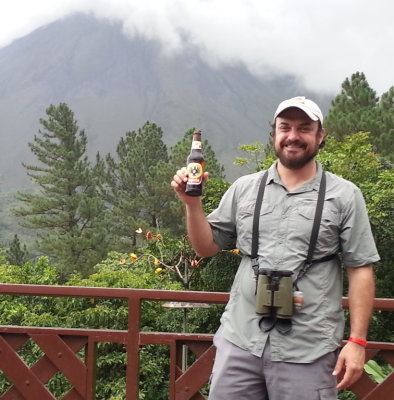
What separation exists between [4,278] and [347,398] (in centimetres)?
861

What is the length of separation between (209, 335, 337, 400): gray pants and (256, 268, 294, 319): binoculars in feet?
0.43

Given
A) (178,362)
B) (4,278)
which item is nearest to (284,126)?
(178,362)

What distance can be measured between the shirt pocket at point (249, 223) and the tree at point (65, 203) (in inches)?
1022

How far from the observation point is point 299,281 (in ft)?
5.73

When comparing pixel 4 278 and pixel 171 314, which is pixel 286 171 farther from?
pixel 4 278

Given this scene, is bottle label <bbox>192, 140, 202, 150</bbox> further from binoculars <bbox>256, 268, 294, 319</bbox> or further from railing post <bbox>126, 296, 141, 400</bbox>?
railing post <bbox>126, 296, 141, 400</bbox>

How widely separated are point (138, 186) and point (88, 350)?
3112 cm

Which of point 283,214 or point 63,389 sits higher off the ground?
point 283,214

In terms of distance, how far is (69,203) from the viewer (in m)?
29.0

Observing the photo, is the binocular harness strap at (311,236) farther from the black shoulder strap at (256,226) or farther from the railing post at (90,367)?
the railing post at (90,367)

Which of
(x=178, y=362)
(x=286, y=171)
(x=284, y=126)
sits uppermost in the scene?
(x=284, y=126)

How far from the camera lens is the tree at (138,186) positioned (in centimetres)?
Result: 2994

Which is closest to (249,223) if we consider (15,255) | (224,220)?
(224,220)

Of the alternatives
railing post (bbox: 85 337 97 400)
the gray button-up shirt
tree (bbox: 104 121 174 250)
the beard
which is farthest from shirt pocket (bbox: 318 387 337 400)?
tree (bbox: 104 121 174 250)
